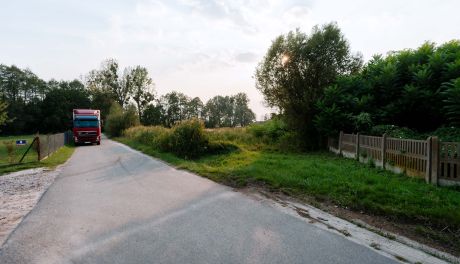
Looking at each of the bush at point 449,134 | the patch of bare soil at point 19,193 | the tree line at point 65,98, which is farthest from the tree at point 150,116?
the bush at point 449,134

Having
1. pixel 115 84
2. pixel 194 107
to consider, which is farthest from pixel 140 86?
pixel 194 107

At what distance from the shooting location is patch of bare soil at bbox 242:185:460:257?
4.20 meters

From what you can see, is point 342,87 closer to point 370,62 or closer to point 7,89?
point 370,62

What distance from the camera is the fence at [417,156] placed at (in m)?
6.99

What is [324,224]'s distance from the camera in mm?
4945

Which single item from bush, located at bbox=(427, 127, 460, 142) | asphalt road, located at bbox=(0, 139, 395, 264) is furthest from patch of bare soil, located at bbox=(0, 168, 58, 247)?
Answer: bush, located at bbox=(427, 127, 460, 142)

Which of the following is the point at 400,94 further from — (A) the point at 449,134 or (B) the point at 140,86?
(B) the point at 140,86

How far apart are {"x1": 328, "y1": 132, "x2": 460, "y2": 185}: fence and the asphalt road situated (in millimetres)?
4535

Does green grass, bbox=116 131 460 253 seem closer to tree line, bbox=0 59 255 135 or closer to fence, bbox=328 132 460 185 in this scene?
fence, bbox=328 132 460 185

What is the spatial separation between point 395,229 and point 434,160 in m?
3.62

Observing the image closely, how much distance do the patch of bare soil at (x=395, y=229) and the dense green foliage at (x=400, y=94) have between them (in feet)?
21.1

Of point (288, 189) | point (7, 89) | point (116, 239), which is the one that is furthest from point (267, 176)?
point (7, 89)

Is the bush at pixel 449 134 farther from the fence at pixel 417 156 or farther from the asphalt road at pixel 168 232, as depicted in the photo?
the asphalt road at pixel 168 232

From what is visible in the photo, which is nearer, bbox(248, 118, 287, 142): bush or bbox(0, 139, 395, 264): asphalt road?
bbox(0, 139, 395, 264): asphalt road
